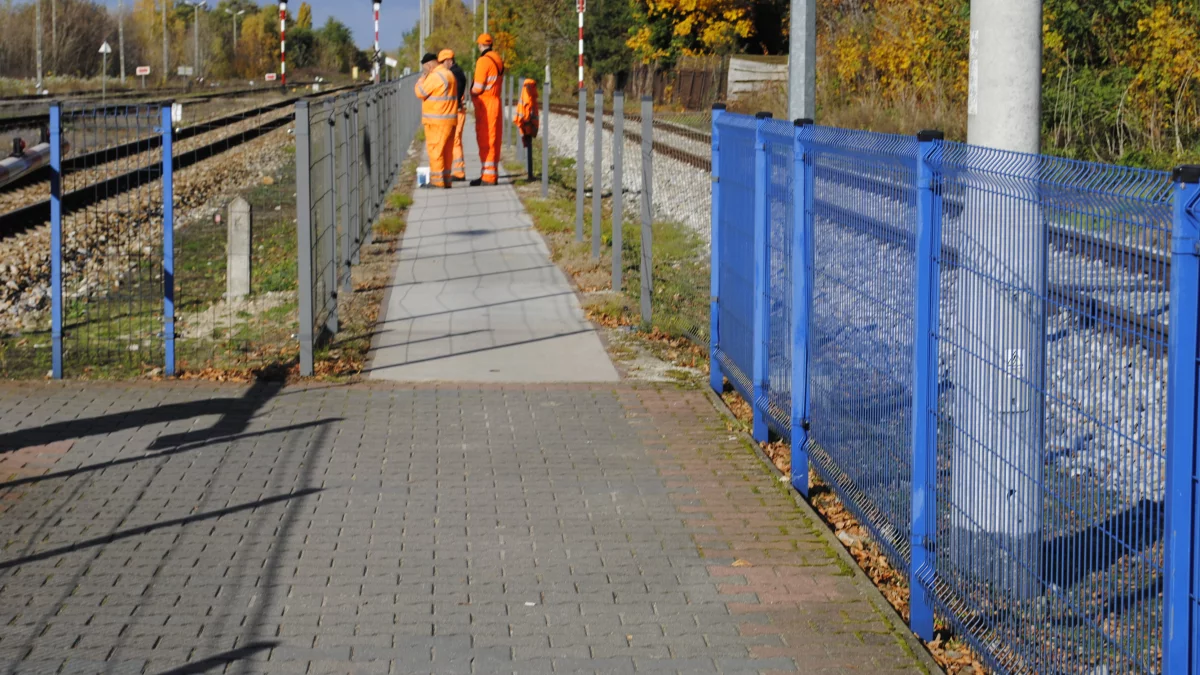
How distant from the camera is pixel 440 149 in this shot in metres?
21.4

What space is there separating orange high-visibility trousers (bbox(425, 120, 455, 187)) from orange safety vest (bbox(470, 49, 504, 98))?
96 cm

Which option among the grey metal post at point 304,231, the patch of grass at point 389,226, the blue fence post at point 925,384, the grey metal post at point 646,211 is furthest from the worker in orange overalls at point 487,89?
the blue fence post at point 925,384

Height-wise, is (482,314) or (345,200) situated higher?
(345,200)

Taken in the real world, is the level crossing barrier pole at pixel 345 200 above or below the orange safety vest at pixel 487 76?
below

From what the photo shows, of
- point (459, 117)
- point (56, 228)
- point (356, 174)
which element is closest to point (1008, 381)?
point (56, 228)

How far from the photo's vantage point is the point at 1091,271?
4.07m

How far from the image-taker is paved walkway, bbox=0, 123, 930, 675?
16.7 ft

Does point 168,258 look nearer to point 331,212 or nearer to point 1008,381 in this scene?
point 331,212

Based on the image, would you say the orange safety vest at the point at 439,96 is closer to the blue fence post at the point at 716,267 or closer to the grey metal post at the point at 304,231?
the grey metal post at the point at 304,231

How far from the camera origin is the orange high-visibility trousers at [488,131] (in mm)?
22266

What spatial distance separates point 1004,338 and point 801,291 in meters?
2.50

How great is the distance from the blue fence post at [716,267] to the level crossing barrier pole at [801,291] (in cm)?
207

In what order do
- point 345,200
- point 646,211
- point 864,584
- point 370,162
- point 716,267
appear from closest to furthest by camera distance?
point 864,584 < point 716,267 < point 646,211 < point 345,200 < point 370,162

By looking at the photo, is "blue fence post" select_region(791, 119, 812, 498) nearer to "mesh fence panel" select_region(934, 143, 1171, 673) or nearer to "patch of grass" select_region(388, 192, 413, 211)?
"mesh fence panel" select_region(934, 143, 1171, 673)
